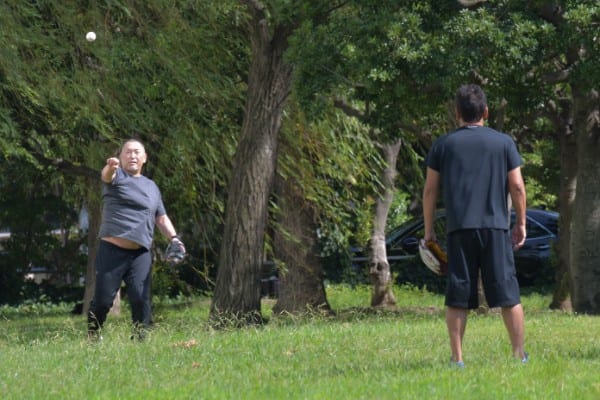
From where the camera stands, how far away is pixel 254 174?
15969 mm

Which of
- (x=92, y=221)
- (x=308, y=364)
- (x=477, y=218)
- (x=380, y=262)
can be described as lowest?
(x=308, y=364)

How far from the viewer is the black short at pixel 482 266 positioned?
8133mm

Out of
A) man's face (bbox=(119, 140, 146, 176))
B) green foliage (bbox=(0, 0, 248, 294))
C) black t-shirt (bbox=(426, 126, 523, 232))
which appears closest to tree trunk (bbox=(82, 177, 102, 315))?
green foliage (bbox=(0, 0, 248, 294))

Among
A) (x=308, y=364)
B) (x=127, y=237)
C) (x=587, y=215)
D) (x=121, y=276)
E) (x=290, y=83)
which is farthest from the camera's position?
(x=587, y=215)

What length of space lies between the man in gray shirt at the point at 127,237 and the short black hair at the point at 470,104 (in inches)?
140

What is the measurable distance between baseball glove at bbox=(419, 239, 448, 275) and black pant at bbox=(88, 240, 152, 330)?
3.42 m

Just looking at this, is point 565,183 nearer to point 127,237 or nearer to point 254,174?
point 254,174

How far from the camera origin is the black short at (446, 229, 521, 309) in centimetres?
813

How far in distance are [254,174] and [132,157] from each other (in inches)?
193

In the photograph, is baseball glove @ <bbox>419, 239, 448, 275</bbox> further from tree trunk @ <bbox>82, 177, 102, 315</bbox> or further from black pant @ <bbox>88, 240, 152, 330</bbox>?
tree trunk @ <bbox>82, 177, 102, 315</bbox>

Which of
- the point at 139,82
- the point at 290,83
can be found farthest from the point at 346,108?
the point at 139,82

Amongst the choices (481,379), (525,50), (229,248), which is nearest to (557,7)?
(525,50)

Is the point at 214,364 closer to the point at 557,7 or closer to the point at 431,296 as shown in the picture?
the point at 557,7

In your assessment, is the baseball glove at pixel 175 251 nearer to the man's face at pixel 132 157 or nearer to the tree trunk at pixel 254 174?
the man's face at pixel 132 157
